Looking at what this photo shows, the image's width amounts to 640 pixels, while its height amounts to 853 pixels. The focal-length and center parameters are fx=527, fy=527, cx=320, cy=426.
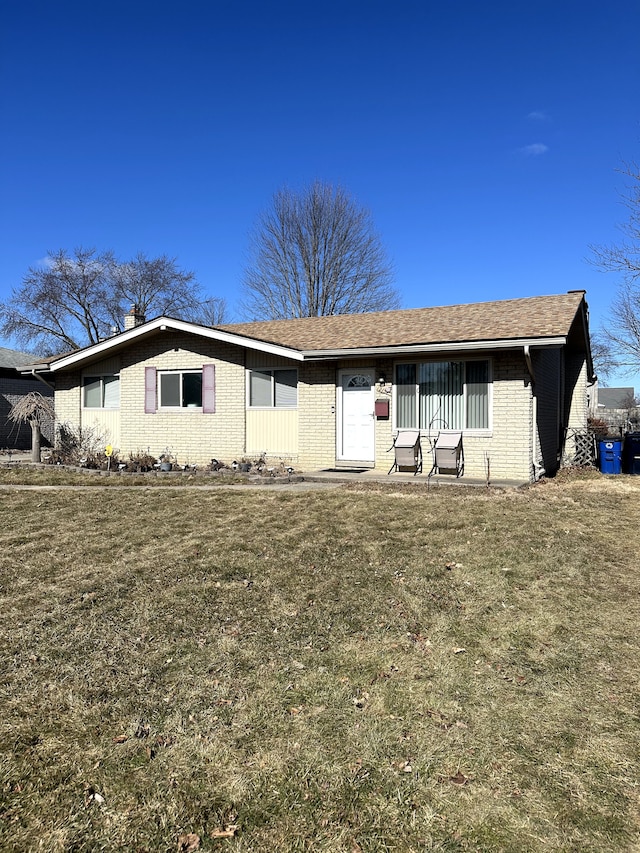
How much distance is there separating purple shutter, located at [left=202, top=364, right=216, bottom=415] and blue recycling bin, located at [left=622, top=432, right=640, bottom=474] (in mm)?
10679

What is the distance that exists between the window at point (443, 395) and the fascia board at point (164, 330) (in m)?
2.59

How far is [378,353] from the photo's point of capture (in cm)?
1156

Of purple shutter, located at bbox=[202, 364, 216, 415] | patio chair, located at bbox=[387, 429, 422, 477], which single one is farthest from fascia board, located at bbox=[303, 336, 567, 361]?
purple shutter, located at bbox=[202, 364, 216, 415]

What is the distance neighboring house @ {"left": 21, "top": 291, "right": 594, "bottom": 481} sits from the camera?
36.0ft

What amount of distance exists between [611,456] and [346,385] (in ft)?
22.7

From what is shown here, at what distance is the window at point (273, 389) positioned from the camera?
13242 mm

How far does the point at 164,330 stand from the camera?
45.6 feet

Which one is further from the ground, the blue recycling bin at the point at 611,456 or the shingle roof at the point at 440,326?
the shingle roof at the point at 440,326

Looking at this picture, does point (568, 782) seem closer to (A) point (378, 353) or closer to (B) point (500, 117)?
(A) point (378, 353)

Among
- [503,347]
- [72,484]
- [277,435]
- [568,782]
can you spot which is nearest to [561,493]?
[503,347]

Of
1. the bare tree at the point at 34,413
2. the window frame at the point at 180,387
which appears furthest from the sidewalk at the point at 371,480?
the bare tree at the point at 34,413

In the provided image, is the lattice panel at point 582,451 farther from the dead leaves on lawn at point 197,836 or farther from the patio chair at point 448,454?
the dead leaves on lawn at point 197,836

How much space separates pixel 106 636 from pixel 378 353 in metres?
8.68

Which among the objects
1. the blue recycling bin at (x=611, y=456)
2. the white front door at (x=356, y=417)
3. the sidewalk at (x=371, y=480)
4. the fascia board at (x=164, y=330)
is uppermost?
the fascia board at (x=164, y=330)
